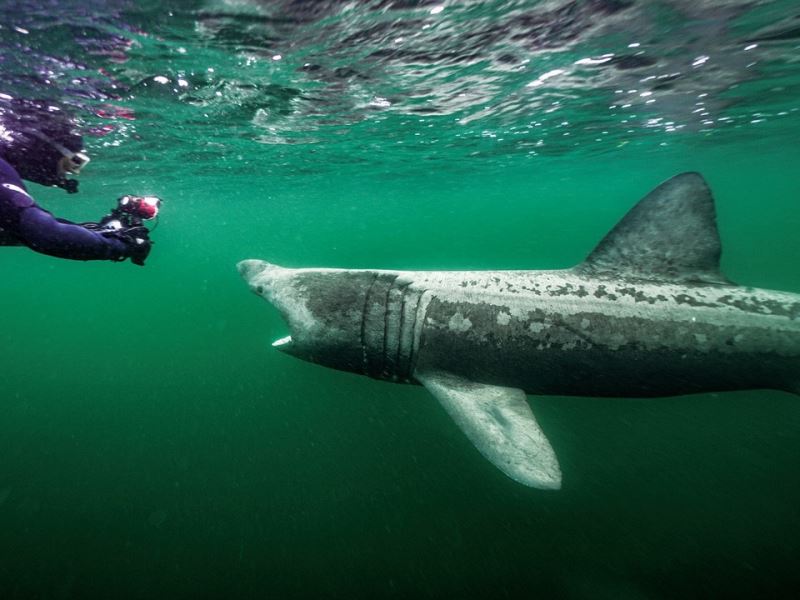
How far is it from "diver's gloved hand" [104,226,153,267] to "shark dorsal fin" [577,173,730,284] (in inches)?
163

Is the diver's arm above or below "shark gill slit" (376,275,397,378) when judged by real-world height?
above

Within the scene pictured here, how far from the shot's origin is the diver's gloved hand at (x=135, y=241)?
339cm

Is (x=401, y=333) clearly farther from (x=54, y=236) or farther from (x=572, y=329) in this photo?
(x=54, y=236)

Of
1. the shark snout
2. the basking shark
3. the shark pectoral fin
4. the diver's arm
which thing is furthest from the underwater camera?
the shark pectoral fin

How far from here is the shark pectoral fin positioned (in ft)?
8.74

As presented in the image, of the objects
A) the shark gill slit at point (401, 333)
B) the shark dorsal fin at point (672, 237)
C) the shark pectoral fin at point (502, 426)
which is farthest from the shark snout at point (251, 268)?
the shark dorsal fin at point (672, 237)

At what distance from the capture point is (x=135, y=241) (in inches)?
137

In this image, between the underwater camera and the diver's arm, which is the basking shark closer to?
the diver's arm

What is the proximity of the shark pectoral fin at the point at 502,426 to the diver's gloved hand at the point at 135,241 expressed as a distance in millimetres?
2767

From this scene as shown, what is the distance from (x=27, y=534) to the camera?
734cm

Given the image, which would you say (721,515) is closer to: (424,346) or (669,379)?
(669,379)

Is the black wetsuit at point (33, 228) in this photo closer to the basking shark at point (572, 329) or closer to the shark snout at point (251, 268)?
the shark snout at point (251, 268)

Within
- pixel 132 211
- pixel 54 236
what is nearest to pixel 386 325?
pixel 54 236

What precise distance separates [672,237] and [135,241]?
4.78 metres
